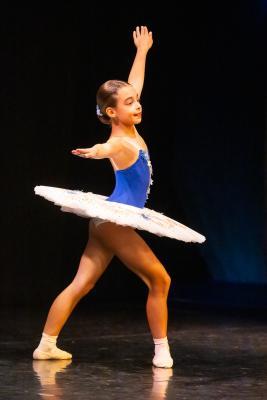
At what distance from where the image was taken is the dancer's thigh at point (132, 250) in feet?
14.4

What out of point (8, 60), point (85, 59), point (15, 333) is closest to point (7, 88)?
point (8, 60)

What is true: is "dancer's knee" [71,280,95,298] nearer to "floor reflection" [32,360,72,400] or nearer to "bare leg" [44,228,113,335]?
"bare leg" [44,228,113,335]

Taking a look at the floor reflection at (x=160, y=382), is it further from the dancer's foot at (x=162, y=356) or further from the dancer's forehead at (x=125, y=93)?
the dancer's forehead at (x=125, y=93)

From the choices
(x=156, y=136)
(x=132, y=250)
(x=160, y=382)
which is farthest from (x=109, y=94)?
(x=156, y=136)

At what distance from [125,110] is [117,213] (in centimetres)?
53

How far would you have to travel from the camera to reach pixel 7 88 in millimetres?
7438

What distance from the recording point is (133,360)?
15.1 ft

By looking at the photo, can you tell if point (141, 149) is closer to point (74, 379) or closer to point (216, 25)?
point (74, 379)

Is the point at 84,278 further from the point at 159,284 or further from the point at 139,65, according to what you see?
the point at 139,65

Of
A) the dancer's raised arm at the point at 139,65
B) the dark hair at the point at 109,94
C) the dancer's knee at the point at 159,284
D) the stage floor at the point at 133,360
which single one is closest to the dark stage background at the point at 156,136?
the stage floor at the point at 133,360

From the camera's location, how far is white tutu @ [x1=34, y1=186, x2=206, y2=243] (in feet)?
13.8

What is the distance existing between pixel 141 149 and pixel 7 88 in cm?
319

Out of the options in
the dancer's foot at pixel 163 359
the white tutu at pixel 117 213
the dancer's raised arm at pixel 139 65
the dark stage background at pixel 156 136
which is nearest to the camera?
the white tutu at pixel 117 213

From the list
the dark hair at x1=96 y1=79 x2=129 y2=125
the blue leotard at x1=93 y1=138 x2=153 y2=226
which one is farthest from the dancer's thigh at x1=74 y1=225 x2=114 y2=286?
the dark hair at x1=96 y1=79 x2=129 y2=125
